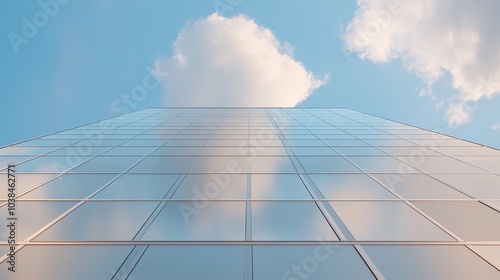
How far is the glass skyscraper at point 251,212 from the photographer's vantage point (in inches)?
217

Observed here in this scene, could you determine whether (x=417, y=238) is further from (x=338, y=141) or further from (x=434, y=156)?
(x=338, y=141)

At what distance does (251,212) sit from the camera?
7.17 m

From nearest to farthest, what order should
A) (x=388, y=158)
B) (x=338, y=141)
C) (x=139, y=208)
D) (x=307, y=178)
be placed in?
(x=139, y=208)
(x=307, y=178)
(x=388, y=158)
(x=338, y=141)

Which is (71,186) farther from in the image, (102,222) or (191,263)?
(191,263)

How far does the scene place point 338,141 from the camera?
1471 centimetres

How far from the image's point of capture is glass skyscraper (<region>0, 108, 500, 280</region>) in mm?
5508

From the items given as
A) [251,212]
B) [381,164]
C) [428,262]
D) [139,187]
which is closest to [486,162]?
[381,164]

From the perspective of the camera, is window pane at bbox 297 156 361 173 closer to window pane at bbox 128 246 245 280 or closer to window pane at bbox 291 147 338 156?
window pane at bbox 291 147 338 156

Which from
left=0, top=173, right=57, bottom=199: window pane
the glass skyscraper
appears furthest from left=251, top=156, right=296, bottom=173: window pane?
left=0, top=173, right=57, bottom=199: window pane

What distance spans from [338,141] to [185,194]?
8.73m

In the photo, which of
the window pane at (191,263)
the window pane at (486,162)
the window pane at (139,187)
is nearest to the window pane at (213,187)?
the window pane at (139,187)

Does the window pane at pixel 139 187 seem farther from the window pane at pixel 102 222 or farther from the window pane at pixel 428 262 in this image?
the window pane at pixel 428 262

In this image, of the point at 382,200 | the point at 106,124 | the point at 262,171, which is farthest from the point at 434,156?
the point at 106,124

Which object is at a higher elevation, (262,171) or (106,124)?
(106,124)
